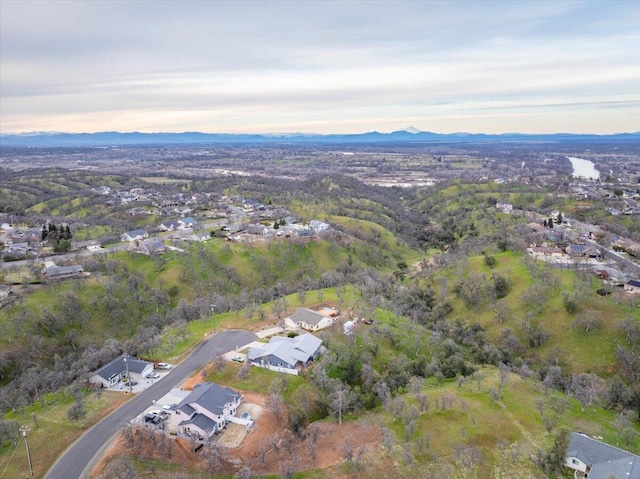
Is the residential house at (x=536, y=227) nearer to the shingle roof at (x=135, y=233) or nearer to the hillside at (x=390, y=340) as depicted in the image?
the hillside at (x=390, y=340)

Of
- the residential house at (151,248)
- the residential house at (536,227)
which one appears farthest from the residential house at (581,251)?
the residential house at (151,248)

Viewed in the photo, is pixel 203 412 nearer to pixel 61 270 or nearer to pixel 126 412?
pixel 126 412

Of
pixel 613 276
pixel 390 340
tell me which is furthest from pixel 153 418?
pixel 613 276

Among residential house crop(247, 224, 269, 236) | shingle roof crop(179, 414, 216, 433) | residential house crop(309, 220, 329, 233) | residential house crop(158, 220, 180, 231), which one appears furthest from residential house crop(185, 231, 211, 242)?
shingle roof crop(179, 414, 216, 433)

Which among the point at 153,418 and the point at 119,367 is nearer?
the point at 153,418

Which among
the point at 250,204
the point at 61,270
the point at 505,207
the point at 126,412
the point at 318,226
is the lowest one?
the point at 126,412

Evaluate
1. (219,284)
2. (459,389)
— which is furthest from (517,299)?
(219,284)

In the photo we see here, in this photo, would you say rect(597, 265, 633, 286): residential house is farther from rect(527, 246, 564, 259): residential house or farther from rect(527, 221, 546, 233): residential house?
rect(527, 221, 546, 233): residential house
